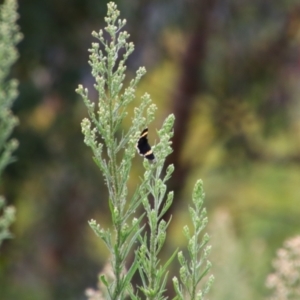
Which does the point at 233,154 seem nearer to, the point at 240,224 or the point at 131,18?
the point at 240,224

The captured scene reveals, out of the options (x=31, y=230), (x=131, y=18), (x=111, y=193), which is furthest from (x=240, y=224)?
(x=111, y=193)

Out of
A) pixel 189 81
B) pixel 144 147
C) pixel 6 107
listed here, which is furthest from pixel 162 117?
pixel 144 147

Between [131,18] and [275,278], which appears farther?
[131,18]

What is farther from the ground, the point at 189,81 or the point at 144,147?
the point at 189,81

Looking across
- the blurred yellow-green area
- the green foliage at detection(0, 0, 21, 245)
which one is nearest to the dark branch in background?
the blurred yellow-green area

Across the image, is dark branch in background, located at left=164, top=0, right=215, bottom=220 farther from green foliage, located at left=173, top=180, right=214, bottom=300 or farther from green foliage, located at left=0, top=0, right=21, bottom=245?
green foliage, located at left=173, top=180, right=214, bottom=300

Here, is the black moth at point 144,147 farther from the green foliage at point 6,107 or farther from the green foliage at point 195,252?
the green foliage at point 6,107

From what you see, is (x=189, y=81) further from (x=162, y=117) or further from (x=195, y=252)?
(x=195, y=252)

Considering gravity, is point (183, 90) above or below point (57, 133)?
above
